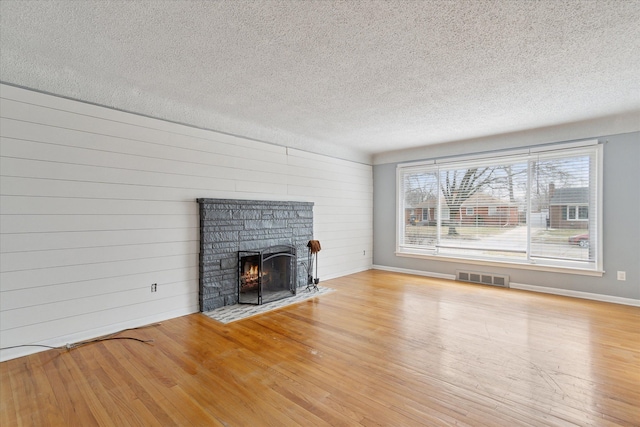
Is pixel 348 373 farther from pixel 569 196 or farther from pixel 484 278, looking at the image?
pixel 569 196

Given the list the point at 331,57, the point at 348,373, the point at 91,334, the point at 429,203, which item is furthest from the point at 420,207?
the point at 91,334

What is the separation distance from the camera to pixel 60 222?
3.02m

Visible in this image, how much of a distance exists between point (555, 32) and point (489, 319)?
3.01 meters

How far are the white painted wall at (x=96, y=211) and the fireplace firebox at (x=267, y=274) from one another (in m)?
0.70

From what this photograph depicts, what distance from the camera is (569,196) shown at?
4.74m

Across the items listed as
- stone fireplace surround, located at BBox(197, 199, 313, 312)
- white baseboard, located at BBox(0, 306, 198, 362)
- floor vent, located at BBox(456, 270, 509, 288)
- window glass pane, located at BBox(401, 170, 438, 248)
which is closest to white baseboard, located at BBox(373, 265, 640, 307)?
floor vent, located at BBox(456, 270, 509, 288)

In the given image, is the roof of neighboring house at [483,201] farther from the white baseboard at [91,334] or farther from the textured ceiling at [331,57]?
the white baseboard at [91,334]

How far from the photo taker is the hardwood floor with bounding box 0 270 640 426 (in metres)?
1.98

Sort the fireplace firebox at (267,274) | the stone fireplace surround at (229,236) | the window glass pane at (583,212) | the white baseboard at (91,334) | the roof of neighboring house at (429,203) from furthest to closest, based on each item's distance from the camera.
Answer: the roof of neighboring house at (429,203) < the window glass pane at (583,212) < the fireplace firebox at (267,274) < the stone fireplace surround at (229,236) < the white baseboard at (91,334)

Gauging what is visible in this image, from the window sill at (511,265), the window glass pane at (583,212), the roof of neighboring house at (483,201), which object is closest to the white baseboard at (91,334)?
the window sill at (511,265)

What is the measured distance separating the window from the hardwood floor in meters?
1.28

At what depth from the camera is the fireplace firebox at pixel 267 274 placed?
4443 mm

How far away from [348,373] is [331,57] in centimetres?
268

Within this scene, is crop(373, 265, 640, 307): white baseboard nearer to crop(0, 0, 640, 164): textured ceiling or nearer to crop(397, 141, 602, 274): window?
crop(397, 141, 602, 274): window
